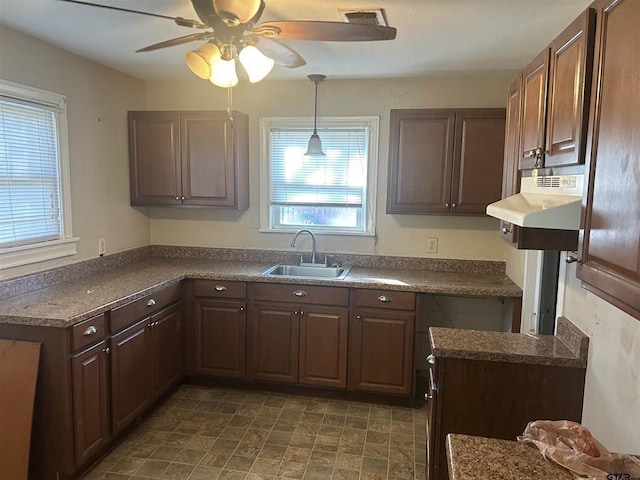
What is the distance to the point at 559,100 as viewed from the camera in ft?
5.48

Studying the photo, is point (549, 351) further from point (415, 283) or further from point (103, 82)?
point (103, 82)

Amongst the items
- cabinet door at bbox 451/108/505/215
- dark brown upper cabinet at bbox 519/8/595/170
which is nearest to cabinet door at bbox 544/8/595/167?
dark brown upper cabinet at bbox 519/8/595/170

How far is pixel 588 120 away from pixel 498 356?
3.31 feet

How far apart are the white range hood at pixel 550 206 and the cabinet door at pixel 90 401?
2082mm

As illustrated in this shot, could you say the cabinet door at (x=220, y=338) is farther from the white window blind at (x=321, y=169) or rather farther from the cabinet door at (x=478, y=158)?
the cabinet door at (x=478, y=158)

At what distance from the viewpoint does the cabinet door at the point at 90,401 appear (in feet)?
7.50

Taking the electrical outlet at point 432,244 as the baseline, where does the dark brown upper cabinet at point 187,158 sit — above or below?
above

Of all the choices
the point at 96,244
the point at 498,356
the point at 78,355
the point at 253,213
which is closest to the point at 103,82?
the point at 96,244

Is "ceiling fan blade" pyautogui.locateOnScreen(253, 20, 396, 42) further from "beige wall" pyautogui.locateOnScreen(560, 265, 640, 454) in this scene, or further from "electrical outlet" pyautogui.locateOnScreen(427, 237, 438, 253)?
"electrical outlet" pyautogui.locateOnScreen(427, 237, 438, 253)

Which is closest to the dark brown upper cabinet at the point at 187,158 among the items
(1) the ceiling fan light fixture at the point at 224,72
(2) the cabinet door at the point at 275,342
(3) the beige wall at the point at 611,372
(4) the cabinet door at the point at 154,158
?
(4) the cabinet door at the point at 154,158

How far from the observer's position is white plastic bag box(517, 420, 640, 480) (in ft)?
3.99

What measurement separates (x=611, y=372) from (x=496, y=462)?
636mm

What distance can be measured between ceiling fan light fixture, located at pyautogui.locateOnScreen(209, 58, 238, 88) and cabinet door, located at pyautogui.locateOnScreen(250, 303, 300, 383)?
1.69m

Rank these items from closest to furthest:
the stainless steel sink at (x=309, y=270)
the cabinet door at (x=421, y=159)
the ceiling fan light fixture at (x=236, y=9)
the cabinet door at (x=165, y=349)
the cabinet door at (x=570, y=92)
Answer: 1. the cabinet door at (x=570, y=92)
2. the ceiling fan light fixture at (x=236, y=9)
3. the cabinet door at (x=165, y=349)
4. the cabinet door at (x=421, y=159)
5. the stainless steel sink at (x=309, y=270)
